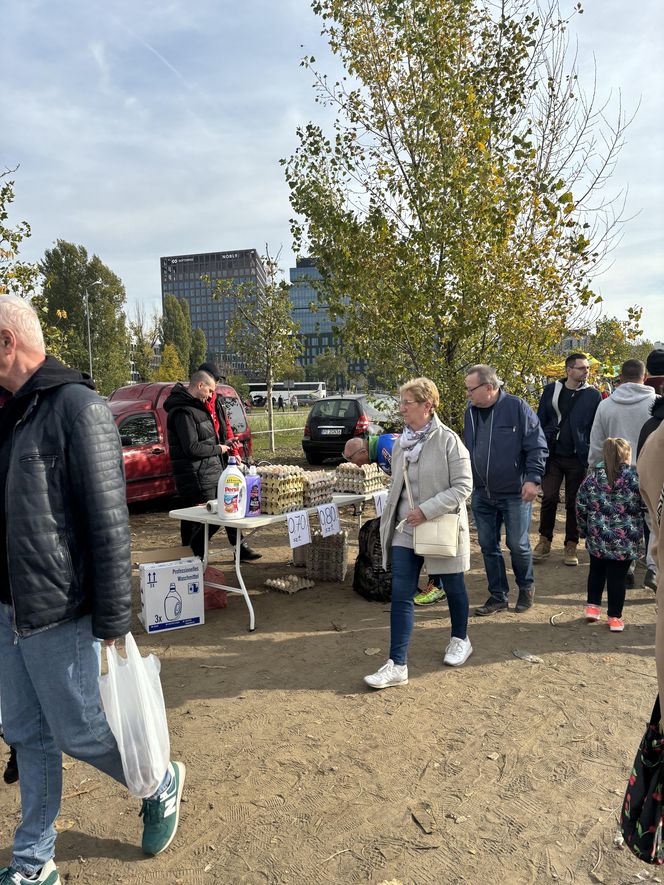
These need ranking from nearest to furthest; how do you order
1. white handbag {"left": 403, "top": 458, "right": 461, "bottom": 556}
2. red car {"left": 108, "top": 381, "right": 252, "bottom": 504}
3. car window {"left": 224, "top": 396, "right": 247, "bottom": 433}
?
white handbag {"left": 403, "top": 458, "right": 461, "bottom": 556} < red car {"left": 108, "top": 381, "right": 252, "bottom": 504} < car window {"left": 224, "top": 396, "right": 247, "bottom": 433}

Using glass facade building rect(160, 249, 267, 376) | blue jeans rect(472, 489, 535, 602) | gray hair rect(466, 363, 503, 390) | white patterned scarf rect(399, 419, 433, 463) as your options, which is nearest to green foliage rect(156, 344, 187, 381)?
blue jeans rect(472, 489, 535, 602)

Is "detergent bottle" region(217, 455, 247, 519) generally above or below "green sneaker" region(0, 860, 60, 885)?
above

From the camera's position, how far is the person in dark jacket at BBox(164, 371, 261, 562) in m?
5.76

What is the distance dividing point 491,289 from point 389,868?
6.54m

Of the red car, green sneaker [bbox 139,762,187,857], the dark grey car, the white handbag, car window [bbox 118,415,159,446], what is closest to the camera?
green sneaker [bbox 139,762,187,857]

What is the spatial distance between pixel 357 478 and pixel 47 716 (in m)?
4.00

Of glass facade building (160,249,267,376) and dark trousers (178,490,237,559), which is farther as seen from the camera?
glass facade building (160,249,267,376)

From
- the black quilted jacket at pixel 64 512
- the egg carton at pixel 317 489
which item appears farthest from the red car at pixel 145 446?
the black quilted jacket at pixel 64 512

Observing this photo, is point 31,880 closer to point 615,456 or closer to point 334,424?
point 615,456

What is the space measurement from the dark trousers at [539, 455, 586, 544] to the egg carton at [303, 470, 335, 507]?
251cm

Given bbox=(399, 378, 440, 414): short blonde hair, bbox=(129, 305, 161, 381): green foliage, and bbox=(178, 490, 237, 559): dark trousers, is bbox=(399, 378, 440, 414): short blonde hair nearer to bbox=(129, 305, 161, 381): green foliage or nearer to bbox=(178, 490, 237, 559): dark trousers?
bbox=(178, 490, 237, 559): dark trousers

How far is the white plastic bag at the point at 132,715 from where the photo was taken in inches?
90.6

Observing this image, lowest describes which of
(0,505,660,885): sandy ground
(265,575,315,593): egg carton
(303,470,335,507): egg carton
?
(265,575,315,593): egg carton

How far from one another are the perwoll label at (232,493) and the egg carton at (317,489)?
726 millimetres
